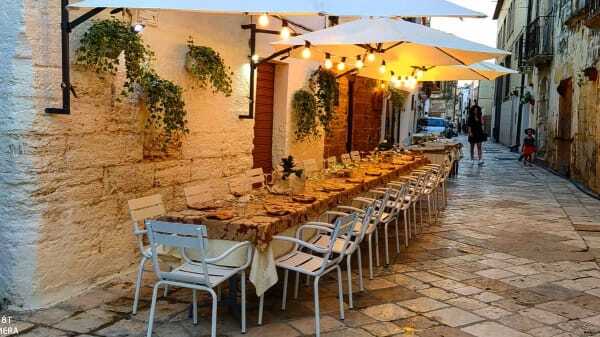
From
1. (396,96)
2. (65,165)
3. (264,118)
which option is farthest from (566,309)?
(396,96)

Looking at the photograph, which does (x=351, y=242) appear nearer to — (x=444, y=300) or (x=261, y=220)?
(x=444, y=300)

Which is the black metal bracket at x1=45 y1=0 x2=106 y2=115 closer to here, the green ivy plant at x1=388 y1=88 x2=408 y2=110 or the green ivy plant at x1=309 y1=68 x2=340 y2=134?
the green ivy plant at x1=309 y1=68 x2=340 y2=134

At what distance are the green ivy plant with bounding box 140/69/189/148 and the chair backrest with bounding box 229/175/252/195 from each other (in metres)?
0.65

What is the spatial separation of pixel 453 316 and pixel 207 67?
3308 mm

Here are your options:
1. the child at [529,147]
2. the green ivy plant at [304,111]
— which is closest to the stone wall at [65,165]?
the green ivy plant at [304,111]

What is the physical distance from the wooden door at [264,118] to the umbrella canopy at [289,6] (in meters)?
3.51

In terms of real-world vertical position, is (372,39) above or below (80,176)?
above

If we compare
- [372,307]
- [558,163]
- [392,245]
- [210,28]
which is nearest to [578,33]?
[558,163]

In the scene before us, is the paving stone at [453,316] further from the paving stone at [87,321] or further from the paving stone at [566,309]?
the paving stone at [87,321]

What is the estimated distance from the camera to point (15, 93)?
3.95 metres

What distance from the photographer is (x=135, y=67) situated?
4.68 metres

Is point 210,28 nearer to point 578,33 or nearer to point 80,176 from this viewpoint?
point 80,176

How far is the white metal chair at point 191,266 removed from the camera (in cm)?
330

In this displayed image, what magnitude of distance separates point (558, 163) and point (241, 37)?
11298 mm
